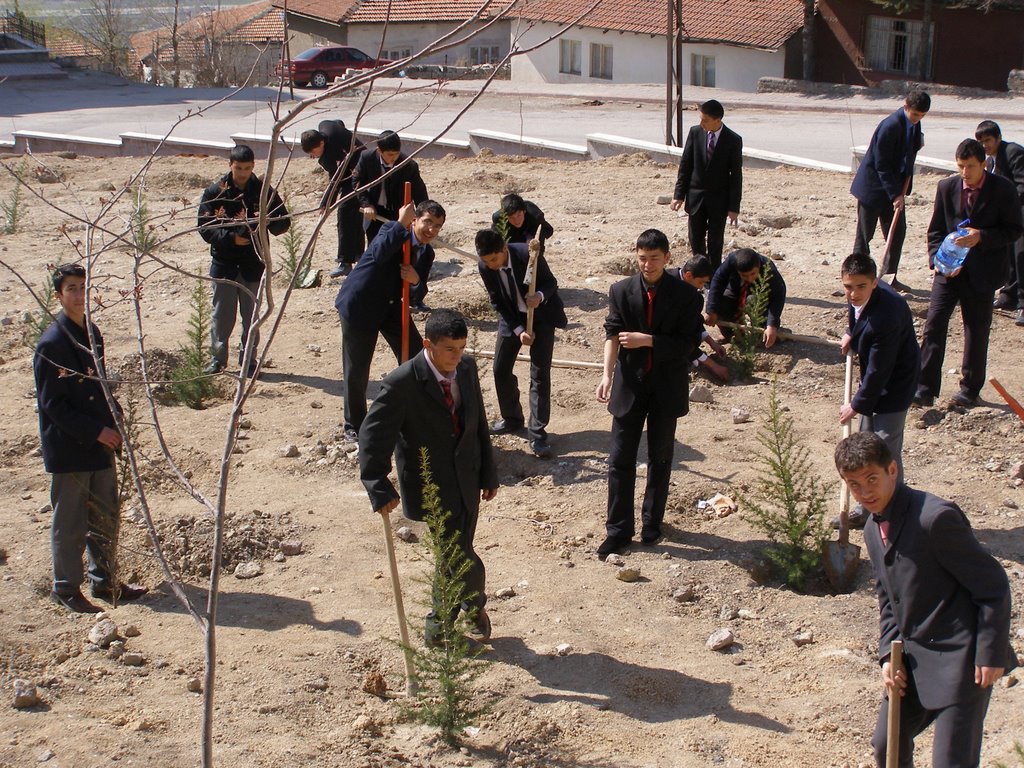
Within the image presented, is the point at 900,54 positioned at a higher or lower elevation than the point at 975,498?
higher

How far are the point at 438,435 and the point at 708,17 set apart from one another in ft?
111

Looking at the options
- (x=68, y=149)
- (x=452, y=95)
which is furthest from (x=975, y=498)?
(x=452, y=95)

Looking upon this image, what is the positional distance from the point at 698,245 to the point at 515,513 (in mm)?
3573

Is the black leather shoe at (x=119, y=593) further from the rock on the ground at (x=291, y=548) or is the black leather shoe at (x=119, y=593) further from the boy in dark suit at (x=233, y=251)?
the boy in dark suit at (x=233, y=251)

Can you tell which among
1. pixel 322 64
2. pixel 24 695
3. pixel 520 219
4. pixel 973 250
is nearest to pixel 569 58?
pixel 322 64

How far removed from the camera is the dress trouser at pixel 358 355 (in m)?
7.25

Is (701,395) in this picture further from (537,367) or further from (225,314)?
(225,314)

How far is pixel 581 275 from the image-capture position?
34.5 ft

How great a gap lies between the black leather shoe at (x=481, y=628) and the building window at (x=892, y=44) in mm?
31015

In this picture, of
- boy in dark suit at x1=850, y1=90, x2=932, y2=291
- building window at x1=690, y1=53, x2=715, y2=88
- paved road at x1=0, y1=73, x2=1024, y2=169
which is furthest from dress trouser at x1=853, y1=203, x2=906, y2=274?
building window at x1=690, y1=53, x2=715, y2=88

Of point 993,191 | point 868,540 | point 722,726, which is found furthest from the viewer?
point 993,191

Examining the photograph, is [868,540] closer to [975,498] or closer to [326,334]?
[975,498]

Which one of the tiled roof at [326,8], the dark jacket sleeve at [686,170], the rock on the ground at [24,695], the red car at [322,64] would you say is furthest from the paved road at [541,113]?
the rock on the ground at [24,695]

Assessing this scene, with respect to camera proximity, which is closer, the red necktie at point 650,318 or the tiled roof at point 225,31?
the red necktie at point 650,318
